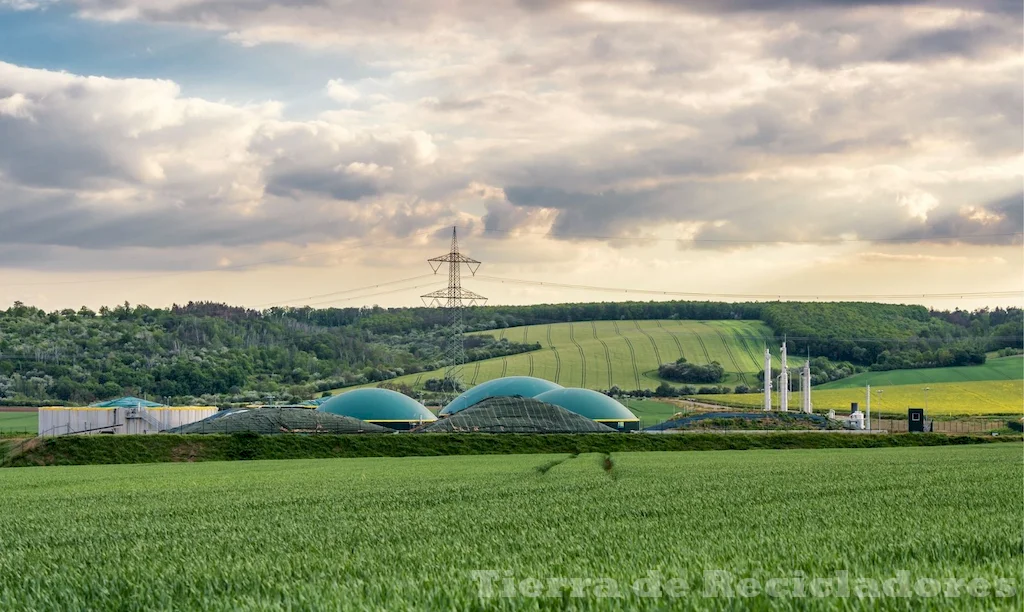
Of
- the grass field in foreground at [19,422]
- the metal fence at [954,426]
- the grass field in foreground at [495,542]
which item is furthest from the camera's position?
the grass field in foreground at [19,422]

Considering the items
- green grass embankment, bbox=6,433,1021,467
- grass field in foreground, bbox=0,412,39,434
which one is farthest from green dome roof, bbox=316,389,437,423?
green grass embankment, bbox=6,433,1021,467

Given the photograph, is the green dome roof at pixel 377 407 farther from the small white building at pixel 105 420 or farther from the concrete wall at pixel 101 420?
the concrete wall at pixel 101 420

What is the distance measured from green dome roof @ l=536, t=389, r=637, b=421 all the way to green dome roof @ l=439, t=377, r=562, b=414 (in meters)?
7.67

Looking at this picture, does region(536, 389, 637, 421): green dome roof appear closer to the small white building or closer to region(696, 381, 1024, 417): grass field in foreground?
the small white building

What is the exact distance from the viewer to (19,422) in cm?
15100

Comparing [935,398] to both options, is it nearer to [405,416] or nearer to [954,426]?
[954,426]

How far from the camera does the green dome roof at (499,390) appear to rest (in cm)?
14162

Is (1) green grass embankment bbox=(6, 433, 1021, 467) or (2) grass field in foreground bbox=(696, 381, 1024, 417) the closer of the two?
(1) green grass embankment bbox=(6, 433, 1021, 467)

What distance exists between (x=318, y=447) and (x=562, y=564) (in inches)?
2989

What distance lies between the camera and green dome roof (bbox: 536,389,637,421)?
132625 millimetres

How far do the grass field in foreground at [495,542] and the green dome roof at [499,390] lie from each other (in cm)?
10755

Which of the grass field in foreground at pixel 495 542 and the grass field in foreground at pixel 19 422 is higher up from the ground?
the grass field in foreground at pixel 495 542

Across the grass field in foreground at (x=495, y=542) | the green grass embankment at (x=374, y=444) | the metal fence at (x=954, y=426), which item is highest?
the grass field in foreground at (x=495, y=542)

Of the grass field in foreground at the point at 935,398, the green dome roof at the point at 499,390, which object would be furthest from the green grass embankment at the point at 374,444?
the grass field in foreground at the point at 935,398
